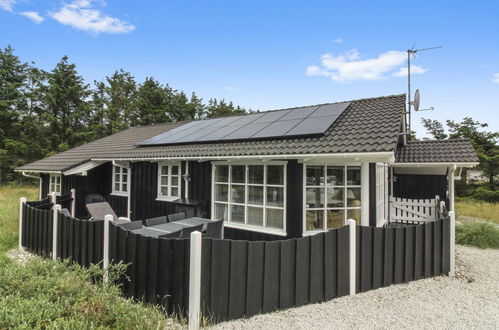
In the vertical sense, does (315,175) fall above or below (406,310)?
above

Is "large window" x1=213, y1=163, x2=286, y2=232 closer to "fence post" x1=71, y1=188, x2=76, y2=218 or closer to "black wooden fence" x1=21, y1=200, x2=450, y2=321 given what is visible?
"black wooden fence" x1=21, y1=200, x2=450, y2=321

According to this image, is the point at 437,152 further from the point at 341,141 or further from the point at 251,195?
the point at 251,195

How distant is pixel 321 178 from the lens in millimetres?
6289

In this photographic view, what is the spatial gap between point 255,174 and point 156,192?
416 cm

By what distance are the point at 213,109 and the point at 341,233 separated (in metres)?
32.6

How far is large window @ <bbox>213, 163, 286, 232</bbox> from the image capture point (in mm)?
6539

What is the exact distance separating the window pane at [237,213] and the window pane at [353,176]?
A: 2723 mm

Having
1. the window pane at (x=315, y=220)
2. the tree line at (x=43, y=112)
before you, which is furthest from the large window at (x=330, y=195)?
the tree line at (x=43, y=112)

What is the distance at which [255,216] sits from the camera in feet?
22.6

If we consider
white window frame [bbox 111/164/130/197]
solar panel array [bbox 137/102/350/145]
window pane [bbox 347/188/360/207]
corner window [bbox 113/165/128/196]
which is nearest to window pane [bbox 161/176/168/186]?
solar panel array [bbox 137/102/350/145]

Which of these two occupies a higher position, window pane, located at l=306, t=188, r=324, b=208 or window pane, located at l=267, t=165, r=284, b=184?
window pane, located at l=267, t=165, r=284, b=184

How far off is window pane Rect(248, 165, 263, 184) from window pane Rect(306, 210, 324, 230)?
1424mm

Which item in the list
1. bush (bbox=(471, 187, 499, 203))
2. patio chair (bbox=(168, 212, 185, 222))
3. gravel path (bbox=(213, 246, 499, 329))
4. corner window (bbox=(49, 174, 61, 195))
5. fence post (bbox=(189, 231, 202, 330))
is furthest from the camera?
bush (bbox=(471, 187, 499, 203))

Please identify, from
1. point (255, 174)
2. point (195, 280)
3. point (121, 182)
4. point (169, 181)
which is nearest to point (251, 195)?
point (255, 174)
